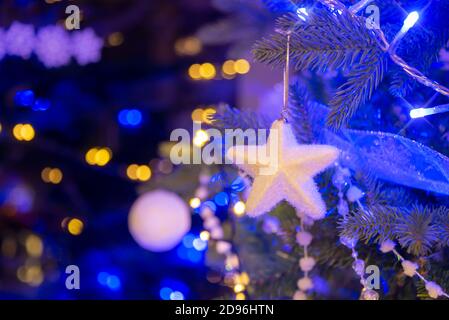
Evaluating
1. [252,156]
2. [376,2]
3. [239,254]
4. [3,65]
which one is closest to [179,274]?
[239,254]

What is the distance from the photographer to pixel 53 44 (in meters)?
1.14

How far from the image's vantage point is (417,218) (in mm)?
655

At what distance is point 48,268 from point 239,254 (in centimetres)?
90

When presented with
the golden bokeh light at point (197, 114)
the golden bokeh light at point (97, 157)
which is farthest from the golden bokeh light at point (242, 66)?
the golden bokeh light at point (97, 157)

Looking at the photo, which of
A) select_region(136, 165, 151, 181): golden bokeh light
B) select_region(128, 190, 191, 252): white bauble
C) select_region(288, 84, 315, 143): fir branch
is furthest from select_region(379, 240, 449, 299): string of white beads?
select_region(136, 165, 151, 181): golden bokeh light

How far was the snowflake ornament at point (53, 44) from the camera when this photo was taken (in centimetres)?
114

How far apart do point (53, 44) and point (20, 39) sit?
2.7 inches

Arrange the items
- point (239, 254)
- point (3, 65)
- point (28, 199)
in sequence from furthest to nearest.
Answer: point (28, 199) < point (3, 65) < point (239, 254)

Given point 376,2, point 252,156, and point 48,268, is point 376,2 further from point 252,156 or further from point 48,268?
point 48,268

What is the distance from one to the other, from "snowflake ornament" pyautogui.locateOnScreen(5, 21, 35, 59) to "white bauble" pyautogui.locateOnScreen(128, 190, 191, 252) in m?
0.41

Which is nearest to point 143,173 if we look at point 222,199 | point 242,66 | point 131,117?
point 131,117

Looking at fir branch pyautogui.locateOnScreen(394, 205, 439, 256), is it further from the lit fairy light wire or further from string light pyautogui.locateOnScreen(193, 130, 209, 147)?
string light pyautogui.locateOnScreen(193, 130, 209, 147)

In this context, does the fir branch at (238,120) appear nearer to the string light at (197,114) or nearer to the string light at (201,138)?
the string light at (201,138)
